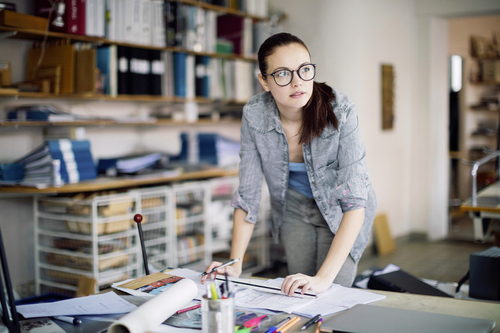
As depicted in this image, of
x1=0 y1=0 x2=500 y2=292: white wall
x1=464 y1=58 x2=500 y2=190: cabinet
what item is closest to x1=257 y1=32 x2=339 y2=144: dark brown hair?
x1=0 y1=0 x2=500 y2=292: white wall

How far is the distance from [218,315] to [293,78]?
2.51 ft

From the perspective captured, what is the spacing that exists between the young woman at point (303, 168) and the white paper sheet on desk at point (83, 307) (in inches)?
11.1

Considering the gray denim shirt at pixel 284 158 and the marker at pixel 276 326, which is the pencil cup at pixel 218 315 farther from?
the gray denim shirt at pixel 284 158

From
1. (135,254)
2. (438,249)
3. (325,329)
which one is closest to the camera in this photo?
(325,329)

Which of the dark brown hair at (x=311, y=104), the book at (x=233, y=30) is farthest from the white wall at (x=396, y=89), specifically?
the dark brown hair at (x=311, y=104)

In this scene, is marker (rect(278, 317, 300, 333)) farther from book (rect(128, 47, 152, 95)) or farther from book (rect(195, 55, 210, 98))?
book (rect(195, 55, 210, 98))

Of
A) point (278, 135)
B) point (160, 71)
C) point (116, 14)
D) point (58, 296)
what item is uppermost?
point (116, 14)

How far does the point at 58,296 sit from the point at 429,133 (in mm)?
4211

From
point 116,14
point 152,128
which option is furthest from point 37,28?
point 152,128

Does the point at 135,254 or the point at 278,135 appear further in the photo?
the point at 135,254

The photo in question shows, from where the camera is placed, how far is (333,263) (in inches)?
53.1

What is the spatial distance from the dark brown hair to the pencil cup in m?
0.75

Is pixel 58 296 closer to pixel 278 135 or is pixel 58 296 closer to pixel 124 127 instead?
pixel 278 135

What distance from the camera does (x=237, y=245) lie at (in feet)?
5.03
